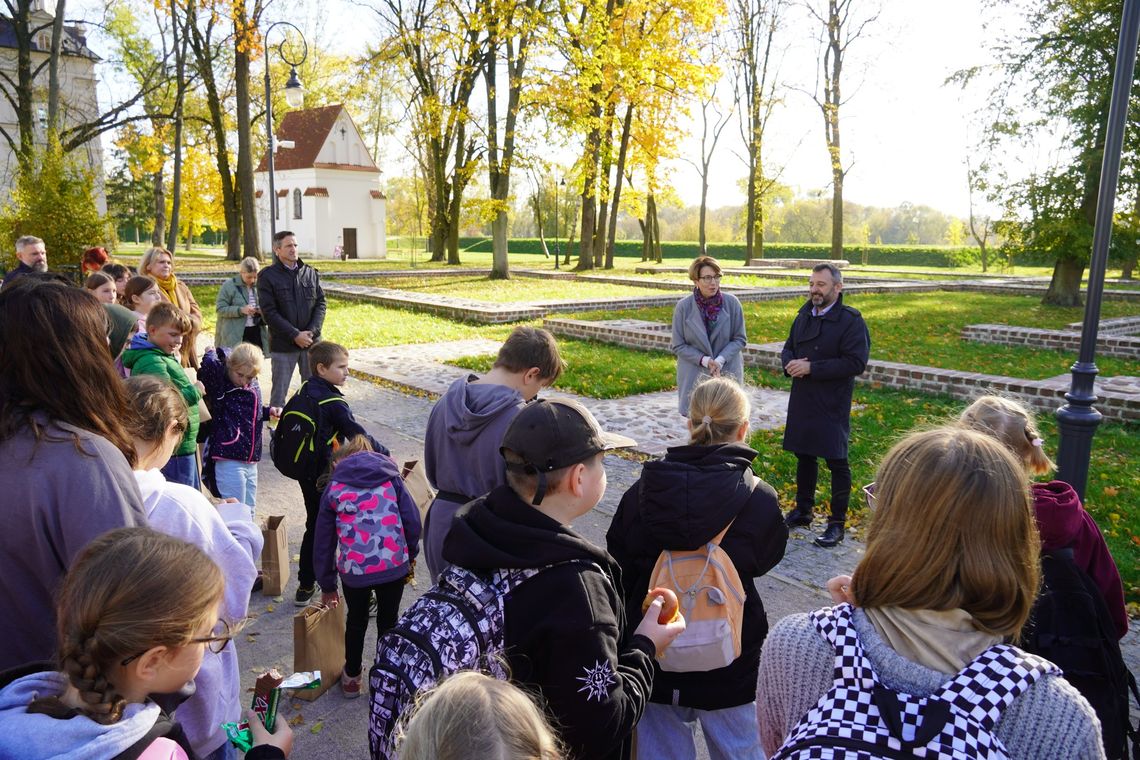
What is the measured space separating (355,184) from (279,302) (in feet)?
160

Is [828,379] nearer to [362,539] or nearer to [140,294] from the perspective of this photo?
[362,539]

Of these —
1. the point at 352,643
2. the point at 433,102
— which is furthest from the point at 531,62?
the point at 352,643

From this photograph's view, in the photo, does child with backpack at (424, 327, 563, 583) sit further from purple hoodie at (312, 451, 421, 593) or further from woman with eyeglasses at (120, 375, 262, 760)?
woman with eyeglasses at (120, 375, 262, 760)

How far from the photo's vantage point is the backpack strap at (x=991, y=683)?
1385 mm

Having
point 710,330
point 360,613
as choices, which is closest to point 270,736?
point 360,613

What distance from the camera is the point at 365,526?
11.8 ft

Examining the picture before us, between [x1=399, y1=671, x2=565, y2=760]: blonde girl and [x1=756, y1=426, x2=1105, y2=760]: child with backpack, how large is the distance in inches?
19.0

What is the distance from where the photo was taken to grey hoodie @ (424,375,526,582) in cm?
310

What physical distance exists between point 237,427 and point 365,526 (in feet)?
6.45

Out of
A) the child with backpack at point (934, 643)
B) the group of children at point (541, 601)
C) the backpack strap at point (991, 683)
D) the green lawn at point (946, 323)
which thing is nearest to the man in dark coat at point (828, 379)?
the group of children at point (541, 601)

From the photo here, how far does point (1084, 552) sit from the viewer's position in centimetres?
241

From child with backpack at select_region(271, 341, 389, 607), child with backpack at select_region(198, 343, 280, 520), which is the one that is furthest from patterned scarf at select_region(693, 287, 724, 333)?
child with backpack at select_region(198, 343, 280, 520)

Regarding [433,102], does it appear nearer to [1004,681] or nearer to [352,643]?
[352,643]

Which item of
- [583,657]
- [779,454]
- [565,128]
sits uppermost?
[565,128]
